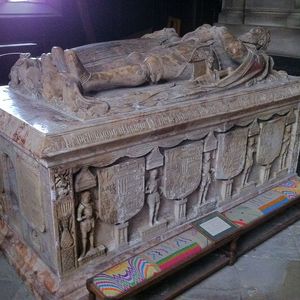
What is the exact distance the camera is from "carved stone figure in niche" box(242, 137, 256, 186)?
305cm

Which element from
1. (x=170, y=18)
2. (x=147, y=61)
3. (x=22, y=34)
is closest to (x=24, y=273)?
(x=147, y=61)

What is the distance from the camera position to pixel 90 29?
567cm

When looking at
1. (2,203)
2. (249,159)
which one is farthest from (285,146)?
(2,203)

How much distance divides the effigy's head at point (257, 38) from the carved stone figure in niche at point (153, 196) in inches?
57.3

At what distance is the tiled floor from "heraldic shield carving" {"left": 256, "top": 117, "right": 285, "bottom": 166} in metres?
0.68

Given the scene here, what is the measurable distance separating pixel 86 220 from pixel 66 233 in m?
0.13

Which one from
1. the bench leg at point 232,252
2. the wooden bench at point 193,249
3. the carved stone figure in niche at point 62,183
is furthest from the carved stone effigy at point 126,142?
the bench leg at point 232,252

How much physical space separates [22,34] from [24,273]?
11.8ft

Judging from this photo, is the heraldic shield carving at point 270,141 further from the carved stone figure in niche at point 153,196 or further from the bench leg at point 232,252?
the carved stone figure in niche at point 153,196

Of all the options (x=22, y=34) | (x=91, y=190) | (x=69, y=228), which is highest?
(x=22, y=34)

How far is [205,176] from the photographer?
281 cm

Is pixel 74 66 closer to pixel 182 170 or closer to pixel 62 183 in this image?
pixel 62 183

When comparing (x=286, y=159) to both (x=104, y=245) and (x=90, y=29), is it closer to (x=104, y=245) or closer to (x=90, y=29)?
(x=104, y=245)

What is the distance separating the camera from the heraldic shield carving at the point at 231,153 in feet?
9.25
